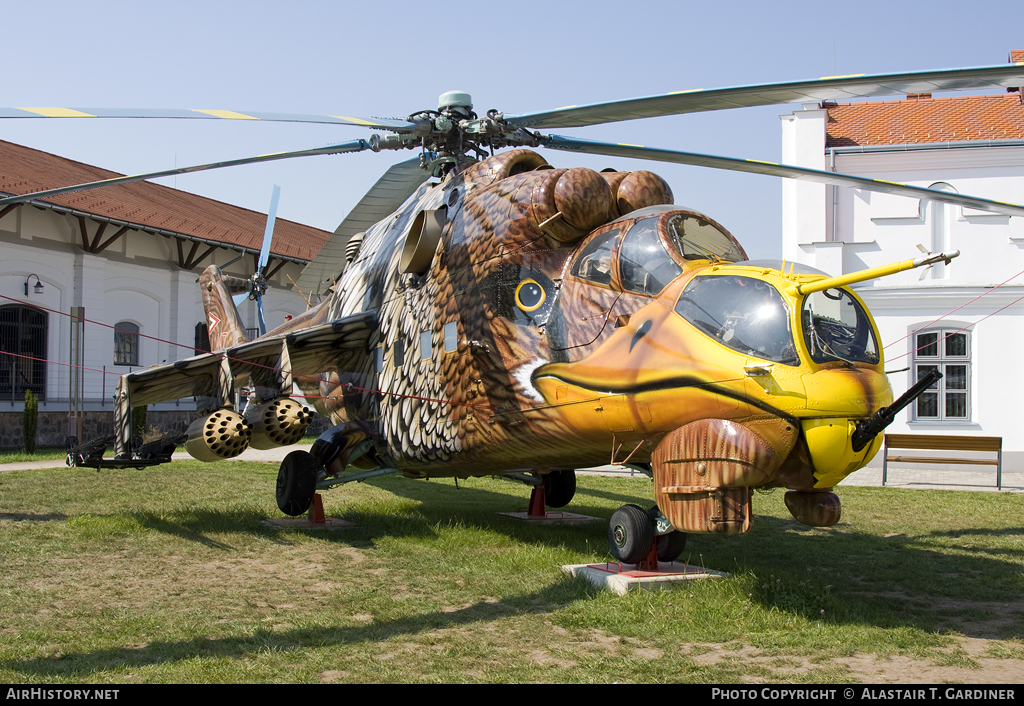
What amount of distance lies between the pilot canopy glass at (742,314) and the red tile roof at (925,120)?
16.2m

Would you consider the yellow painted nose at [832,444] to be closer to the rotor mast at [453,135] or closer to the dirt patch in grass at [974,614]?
the dirt patch in grass at [974,614]

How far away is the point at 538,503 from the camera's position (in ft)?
38.0

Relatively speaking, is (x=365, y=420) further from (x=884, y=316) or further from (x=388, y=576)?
(x=884, y=316)

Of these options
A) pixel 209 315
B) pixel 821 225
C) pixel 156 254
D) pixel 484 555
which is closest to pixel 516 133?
pixel 484 555

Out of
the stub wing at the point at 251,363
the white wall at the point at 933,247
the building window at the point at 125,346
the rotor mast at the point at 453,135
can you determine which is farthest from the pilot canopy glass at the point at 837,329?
the building window at the point at 125,346

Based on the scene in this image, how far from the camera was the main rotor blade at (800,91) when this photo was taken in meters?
5.03

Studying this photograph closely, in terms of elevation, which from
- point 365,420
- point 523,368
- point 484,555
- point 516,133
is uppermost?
point 516,133

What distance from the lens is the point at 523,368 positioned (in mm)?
7023

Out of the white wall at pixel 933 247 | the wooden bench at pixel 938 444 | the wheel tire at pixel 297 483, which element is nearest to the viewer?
the wheel tire at pixel 297 483

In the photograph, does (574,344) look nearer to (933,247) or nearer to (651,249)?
(651,249)

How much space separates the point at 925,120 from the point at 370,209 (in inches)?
654

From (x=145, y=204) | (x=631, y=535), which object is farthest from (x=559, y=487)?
(x=145, y=204)

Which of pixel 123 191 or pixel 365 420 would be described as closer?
pixel 365 420
